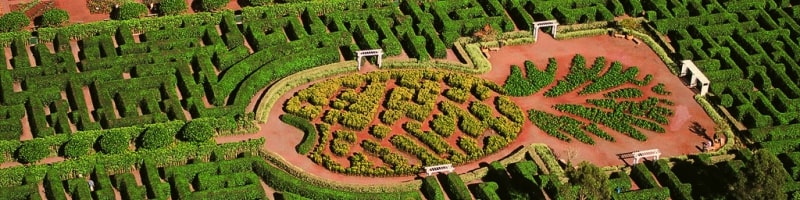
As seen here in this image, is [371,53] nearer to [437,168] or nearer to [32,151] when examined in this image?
[437,168]

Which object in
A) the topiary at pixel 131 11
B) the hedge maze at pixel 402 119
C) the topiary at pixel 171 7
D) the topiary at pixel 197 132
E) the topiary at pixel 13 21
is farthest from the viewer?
the topiary at pixel 171 7

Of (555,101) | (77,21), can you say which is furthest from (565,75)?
(77,21)

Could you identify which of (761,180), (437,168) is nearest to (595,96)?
(437,168)

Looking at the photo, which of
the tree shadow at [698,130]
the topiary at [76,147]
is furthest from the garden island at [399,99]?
the tree shadow at [698,130]

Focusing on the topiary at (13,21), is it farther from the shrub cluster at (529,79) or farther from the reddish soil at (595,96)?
the shrub cluster at (529,79)

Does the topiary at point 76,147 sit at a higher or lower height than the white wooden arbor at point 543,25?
lower
